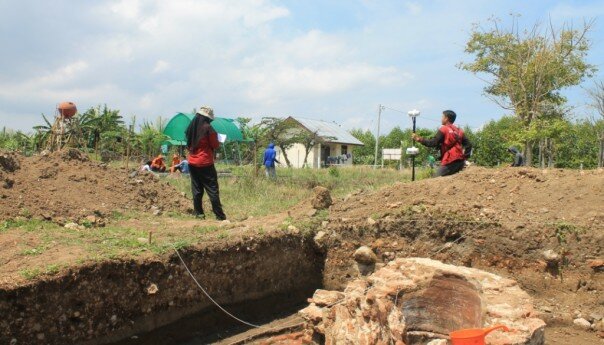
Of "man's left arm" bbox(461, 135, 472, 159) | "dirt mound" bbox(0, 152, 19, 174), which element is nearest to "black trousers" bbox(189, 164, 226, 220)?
"dirt mound" bbox(0, 152, 19, 174)

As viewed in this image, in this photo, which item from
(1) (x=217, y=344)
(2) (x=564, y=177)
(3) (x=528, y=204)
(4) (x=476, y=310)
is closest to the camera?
(4) (x=476, y=310)

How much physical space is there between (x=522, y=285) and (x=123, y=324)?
4506 mm

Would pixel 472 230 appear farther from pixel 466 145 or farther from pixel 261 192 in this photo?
pixel 261 192

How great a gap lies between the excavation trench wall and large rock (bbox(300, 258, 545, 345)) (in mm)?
1812

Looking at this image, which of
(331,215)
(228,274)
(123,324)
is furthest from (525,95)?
(123,324)

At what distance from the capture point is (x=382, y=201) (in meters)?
8.07

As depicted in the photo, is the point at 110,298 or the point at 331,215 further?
the point at 331,215

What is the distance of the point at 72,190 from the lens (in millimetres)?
8336

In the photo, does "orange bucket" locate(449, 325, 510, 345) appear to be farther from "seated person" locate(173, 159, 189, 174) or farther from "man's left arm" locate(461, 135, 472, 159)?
"seated person" locate(173, 159, 189, 174)

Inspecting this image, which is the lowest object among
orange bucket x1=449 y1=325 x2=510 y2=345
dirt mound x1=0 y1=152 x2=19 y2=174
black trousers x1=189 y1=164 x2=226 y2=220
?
orange bucket x1=449 y1=325 x2=510 y2=345

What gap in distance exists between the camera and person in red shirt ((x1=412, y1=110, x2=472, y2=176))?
820cm

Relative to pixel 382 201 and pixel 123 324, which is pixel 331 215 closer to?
pixel 382 201

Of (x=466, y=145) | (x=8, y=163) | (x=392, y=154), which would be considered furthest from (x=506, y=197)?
(x=392, y=154)

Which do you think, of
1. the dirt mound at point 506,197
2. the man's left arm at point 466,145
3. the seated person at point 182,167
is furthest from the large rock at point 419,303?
the seated person at point 182,167
